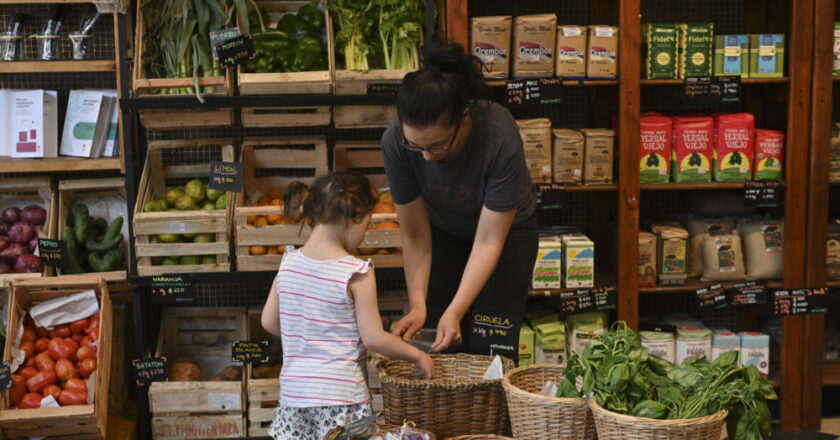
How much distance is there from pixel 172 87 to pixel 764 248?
8.87ft

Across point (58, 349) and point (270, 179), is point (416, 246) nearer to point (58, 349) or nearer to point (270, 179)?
point (270, 179)

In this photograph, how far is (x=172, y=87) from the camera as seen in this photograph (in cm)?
344

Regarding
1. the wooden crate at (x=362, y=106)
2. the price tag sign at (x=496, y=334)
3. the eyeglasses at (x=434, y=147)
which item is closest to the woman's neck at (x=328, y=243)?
the eyeglasses at (x=434, y=147)

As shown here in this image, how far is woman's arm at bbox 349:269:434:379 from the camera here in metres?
2.26

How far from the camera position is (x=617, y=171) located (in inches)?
151

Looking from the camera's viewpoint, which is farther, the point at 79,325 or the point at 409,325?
the point at 79,325

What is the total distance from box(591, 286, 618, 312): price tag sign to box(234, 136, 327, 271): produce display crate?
1.31 meters

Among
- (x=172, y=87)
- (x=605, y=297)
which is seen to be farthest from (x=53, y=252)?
(x=605, y=297)

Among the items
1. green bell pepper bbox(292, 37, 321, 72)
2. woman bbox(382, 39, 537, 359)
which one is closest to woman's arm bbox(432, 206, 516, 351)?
woman bbox(382, 39, 537, 359)

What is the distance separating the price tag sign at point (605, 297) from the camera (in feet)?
12.4

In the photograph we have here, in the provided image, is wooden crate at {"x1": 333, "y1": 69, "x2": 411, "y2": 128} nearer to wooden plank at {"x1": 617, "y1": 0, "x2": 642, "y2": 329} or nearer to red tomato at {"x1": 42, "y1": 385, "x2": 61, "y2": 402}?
wooden plank at {"x1": 617, "y1": 0, "x2": 642, "y2": 329}

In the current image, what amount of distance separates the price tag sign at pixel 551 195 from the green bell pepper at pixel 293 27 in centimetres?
122

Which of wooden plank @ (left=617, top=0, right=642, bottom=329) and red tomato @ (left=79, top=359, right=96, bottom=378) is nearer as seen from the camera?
red tomato @ (left=79, top=359, right=96, bottom=378)

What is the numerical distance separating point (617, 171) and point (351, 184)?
1.83 meters
